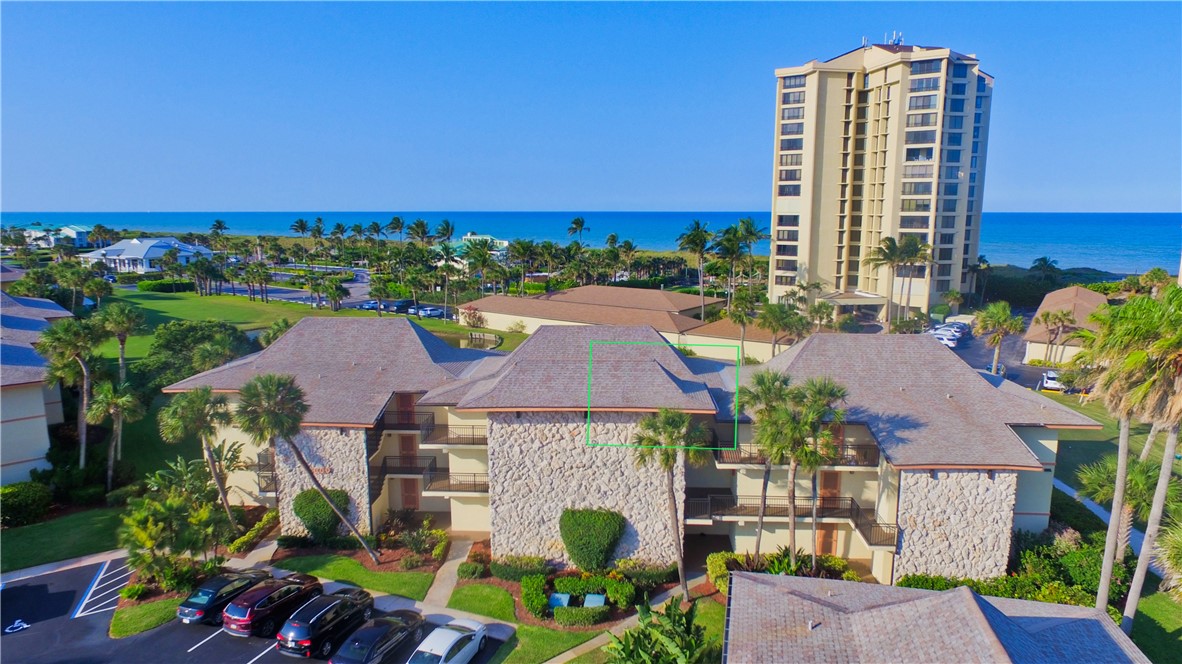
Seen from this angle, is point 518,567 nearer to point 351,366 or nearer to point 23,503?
point 351,366

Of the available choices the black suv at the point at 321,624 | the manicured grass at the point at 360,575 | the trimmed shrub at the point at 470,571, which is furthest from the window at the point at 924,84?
the black suv at the point at 321,624

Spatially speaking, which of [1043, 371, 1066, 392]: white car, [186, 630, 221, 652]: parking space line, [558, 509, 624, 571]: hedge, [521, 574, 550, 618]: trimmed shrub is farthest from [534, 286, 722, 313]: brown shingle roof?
[186, 630, 221, 652]: parking space line

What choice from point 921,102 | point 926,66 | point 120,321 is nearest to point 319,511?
point 120,321

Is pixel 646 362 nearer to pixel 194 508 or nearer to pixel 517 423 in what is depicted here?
pixel 517 423

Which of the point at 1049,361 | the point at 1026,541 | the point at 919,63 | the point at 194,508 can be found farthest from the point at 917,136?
the point at 194,508

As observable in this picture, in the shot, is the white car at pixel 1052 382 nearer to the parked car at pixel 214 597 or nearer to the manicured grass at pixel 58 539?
the parked car at pixel 214 597
